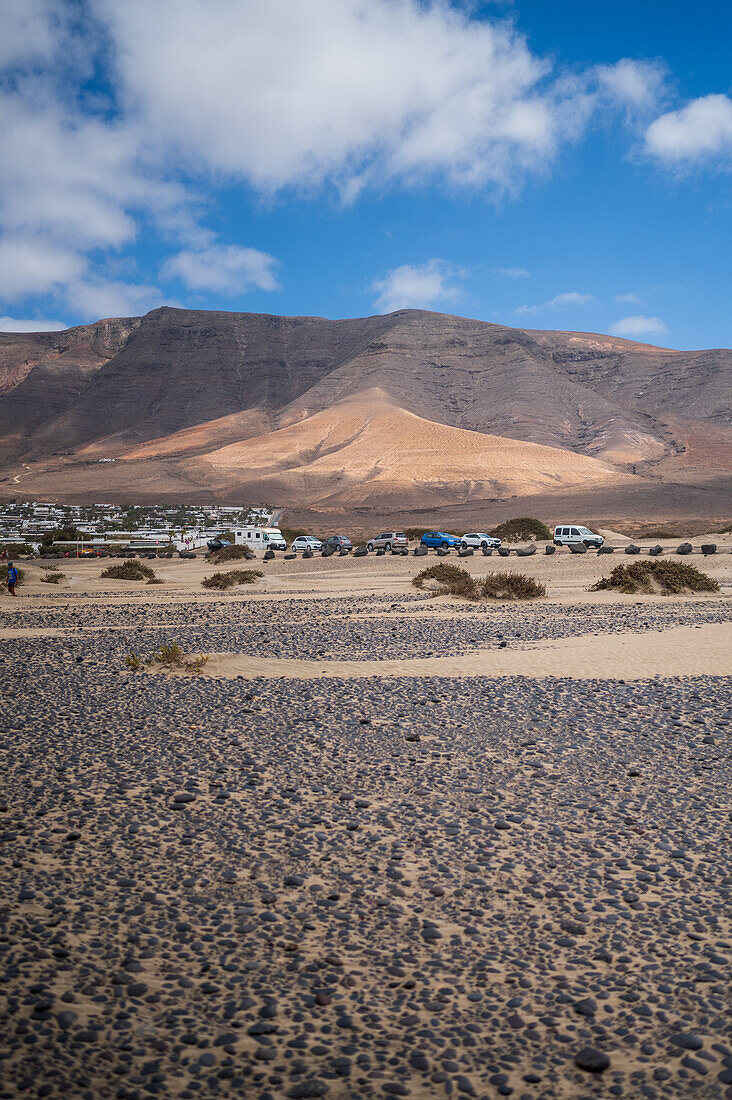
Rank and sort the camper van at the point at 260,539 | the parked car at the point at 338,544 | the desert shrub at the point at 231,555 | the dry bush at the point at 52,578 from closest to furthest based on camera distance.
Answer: the dry bush at the point at 52,578
the desert shrub at the point at 231,555
the parked car at the point at 338,544
the camper van at the point at 260,539

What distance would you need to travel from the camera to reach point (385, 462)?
114938mm

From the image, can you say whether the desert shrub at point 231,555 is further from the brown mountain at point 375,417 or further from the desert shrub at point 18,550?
the brown mountain at point 375,417

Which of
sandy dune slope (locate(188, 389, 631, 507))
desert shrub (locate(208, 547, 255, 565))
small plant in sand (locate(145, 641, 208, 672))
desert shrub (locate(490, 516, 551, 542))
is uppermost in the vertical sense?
sandy dune slope (locate(188, 389, 631, 507))

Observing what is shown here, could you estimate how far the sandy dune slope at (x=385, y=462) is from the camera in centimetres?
10288

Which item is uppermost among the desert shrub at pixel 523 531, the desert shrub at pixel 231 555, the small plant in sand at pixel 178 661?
the desert shrub at pixel 523 531

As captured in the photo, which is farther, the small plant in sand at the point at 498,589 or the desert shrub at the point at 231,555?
the desert shrub at the point at 231,555

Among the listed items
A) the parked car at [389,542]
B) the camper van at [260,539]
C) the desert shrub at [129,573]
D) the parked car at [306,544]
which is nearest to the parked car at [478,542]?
the parked car at [389,542]

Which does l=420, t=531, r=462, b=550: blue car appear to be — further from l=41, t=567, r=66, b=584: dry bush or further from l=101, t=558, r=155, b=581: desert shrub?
l=41, t=567, r=66, b=584: dry bush

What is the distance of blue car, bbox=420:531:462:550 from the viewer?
161 ft

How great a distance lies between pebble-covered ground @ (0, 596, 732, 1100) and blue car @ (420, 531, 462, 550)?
39508 mm

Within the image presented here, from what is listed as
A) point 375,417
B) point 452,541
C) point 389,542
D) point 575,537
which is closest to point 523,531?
point 575,537

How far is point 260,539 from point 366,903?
48.4 metres

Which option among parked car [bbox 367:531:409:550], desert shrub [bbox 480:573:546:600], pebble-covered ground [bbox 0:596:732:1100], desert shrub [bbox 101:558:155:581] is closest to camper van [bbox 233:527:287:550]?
parked car [bbox 367:531:409:550]

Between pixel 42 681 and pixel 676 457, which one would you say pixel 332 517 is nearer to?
pixel 676 457
